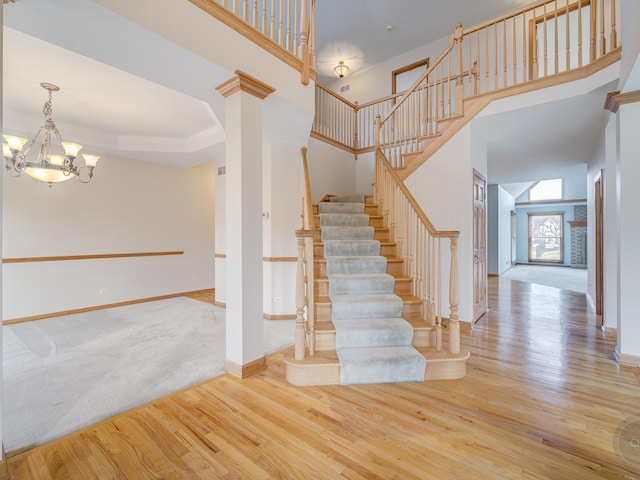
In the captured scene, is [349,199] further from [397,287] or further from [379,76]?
[379,76]

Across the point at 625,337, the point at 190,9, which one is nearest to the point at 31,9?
the point at 190,9

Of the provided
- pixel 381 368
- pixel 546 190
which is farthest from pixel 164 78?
pixel 546 190

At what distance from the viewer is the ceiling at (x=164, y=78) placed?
192 centimetres

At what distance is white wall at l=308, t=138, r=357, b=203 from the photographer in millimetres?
5125

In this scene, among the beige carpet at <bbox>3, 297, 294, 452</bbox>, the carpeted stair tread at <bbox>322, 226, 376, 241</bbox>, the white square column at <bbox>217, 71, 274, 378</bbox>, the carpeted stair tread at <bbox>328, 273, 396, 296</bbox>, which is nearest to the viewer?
the beige carpet at <bbox>3, 297, 294, 452</bbox>

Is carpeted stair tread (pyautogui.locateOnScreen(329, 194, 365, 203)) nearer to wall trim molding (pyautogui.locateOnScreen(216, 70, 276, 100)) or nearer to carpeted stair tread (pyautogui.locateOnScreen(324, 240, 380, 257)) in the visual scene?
carpeted stair tread (pyautogui.locateOnScreen(324, 240, 380, 257))

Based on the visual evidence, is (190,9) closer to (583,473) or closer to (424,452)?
(424,452)

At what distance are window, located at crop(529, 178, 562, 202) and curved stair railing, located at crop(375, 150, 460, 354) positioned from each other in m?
10.8

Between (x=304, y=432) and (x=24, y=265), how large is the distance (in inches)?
197

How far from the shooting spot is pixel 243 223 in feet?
8.39

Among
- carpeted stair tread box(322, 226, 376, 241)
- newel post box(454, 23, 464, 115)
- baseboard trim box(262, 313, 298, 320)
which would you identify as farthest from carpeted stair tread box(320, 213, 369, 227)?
newel post box(454, 23, 464, 115)

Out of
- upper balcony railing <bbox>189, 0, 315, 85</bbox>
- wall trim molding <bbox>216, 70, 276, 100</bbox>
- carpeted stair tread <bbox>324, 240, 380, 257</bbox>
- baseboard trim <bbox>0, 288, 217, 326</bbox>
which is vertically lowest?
baseboard trim <bbox>0, 288, 217, 326</bbox>

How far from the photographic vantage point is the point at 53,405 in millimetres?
2164

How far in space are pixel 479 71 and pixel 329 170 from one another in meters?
2.65
